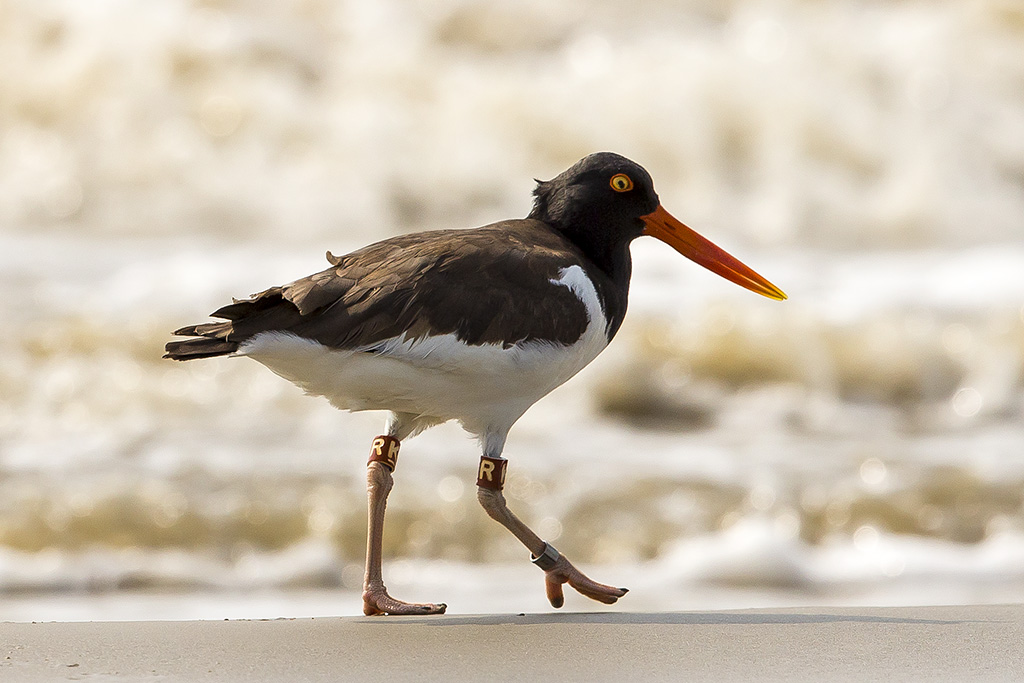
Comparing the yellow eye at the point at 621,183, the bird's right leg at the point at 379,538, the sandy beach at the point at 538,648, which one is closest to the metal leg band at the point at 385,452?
the bird's right leg at the point at 379,538

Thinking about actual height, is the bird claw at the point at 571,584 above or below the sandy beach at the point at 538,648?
above

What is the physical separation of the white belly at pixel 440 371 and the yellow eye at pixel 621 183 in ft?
1.27

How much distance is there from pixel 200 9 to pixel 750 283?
335 inches

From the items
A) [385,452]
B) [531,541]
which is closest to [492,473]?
[531,541]

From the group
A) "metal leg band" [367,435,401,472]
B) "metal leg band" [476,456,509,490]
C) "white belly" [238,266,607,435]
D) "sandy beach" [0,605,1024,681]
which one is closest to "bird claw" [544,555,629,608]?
"sandy beach" [0,605,1024,681]

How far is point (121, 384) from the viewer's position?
245 inches

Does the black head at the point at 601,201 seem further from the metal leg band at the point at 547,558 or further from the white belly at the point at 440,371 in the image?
the metal leg band at the point at 547,558

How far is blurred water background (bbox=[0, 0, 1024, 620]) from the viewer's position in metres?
4.63

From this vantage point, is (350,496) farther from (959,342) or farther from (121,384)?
(959,342)

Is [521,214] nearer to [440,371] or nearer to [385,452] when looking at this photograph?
[385,452]

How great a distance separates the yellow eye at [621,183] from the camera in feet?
11.8

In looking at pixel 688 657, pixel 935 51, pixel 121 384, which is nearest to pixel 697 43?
pixel 935 51

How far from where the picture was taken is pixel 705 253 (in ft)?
12.9

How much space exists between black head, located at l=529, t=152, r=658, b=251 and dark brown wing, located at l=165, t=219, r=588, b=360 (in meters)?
0.32
